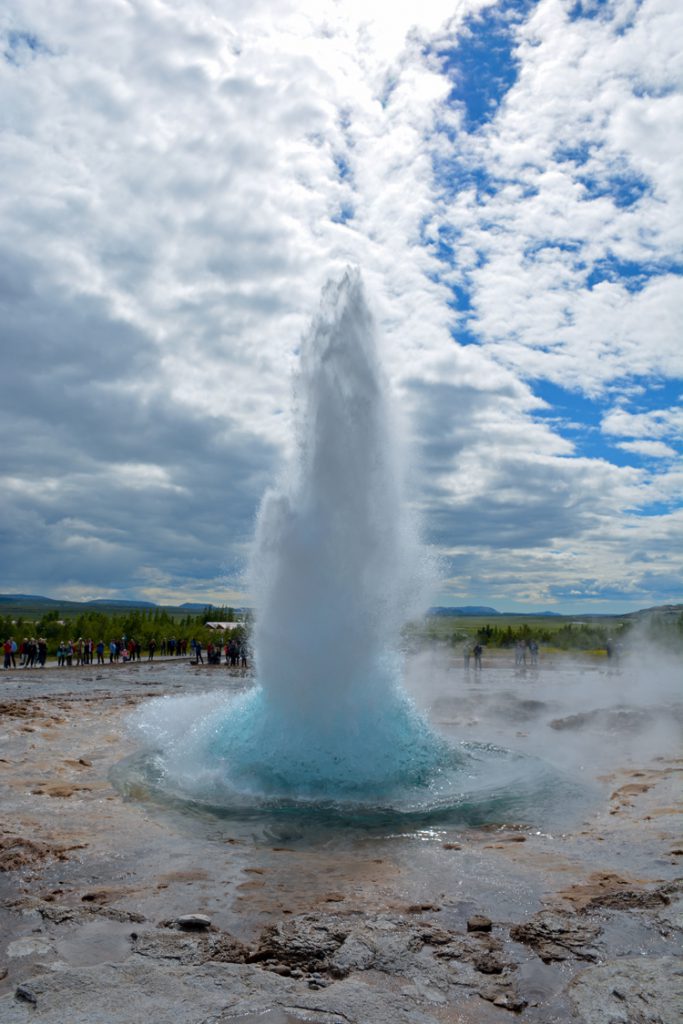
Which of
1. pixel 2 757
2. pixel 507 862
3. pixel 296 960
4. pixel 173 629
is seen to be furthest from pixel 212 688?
pixel 173 629

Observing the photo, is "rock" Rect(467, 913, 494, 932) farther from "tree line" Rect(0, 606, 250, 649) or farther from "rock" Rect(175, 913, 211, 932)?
"tree line" Rect(0, 606, 250, 649)

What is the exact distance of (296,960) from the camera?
4195mm

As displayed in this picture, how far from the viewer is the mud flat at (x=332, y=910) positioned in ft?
12.2

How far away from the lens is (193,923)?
466 cm

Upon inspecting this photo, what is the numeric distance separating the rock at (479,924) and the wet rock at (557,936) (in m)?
0.15

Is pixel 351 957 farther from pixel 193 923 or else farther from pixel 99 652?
pixel 99 652

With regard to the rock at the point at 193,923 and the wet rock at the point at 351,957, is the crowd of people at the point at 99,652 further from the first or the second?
the wet rock at the point at 351,957

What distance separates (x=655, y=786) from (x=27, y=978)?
791 cm

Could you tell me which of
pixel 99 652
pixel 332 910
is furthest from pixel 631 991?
pixel 99 652

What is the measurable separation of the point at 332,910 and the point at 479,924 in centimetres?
100

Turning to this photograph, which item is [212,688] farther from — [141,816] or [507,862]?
[507,862]

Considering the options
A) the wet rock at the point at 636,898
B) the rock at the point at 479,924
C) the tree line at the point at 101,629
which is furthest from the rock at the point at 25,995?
the tree line at the point at 101,629

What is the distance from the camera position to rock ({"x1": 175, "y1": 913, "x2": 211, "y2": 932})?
4.63 m

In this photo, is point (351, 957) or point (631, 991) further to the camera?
point (351, 957)
